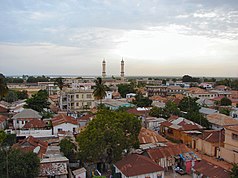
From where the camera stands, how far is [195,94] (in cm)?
6372

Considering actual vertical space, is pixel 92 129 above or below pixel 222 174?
above

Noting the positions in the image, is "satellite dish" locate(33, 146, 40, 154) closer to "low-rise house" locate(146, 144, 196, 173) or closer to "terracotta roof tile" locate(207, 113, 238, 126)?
"low-rise house" locate(146, 144, 196, 173)

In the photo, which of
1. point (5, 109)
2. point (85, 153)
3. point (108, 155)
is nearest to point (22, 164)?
point (85, 153)

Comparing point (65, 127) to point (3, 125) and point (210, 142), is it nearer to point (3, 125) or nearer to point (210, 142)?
point (3, 125)

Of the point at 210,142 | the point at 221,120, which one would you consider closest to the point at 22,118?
the point at 210,142

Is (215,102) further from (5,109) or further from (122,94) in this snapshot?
(5,109)

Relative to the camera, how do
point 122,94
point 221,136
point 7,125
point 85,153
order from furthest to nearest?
point 122,94
point 7,125
point 221,136
point 85,153

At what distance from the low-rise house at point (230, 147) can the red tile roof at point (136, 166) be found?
7.39 metres

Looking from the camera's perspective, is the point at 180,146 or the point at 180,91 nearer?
the point at 180,146

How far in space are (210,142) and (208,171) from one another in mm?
7095

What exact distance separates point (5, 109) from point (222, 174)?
32622 millimetres

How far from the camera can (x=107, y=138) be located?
55.3ft

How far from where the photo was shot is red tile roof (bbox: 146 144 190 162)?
19094 mm

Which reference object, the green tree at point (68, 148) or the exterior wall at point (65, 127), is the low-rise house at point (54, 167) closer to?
the green tree at point (68, 148)
